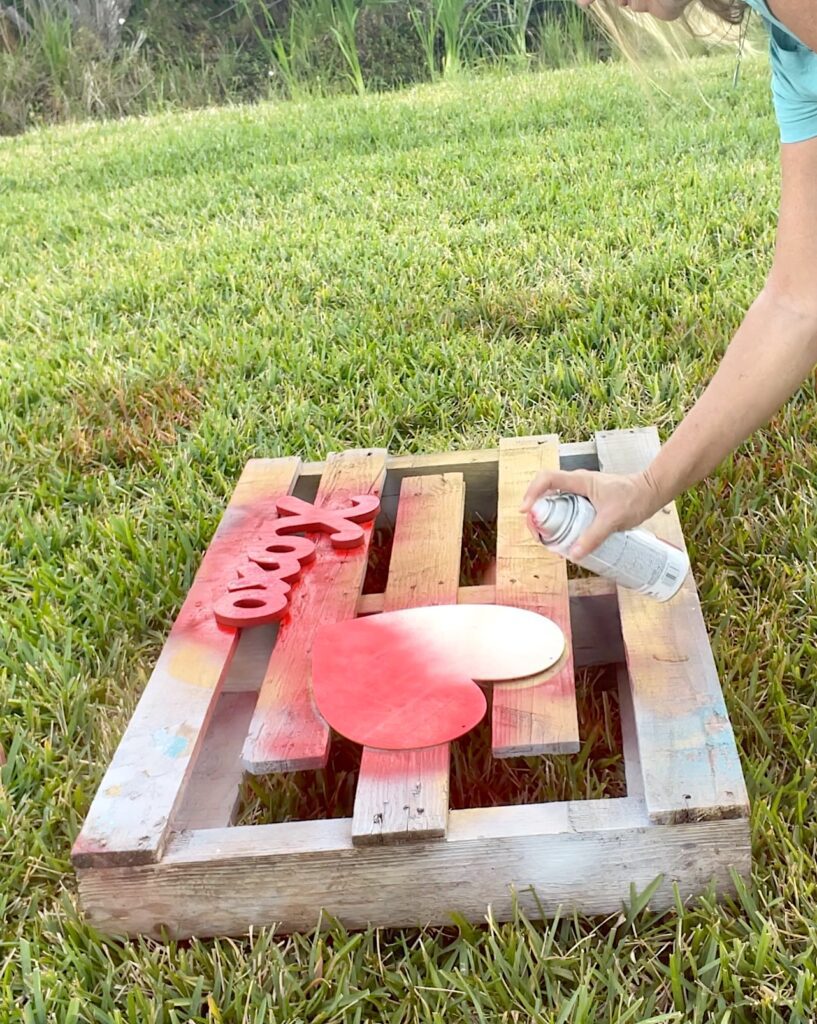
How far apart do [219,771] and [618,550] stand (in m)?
0.68

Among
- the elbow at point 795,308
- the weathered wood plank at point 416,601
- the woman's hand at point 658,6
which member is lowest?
the weathered wood plank at point 416,601

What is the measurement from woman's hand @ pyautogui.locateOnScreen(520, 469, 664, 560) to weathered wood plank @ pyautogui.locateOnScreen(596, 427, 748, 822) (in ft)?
0.50

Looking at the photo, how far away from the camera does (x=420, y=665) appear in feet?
5.37

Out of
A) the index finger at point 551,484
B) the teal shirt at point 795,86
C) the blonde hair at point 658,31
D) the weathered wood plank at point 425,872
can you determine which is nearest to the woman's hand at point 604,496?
the index finger at point 551,484

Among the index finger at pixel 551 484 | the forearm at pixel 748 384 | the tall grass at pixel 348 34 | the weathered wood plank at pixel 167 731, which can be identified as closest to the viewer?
the weathered wood plank at pixel 167 731

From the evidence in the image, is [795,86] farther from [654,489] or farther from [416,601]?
[416,601]

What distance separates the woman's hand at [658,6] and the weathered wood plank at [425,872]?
108 cm

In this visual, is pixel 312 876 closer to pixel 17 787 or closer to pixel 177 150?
pixel 17 787

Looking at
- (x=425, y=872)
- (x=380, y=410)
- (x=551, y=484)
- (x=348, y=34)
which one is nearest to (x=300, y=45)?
(x=348, y=34)

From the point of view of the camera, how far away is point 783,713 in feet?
5.29

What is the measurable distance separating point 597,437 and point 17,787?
1224mm

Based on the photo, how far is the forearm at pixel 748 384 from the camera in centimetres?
147

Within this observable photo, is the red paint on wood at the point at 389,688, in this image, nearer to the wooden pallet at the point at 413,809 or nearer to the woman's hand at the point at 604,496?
the wooden pallet at the point at 413,809

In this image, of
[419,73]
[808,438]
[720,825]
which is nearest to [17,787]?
[720,825]
